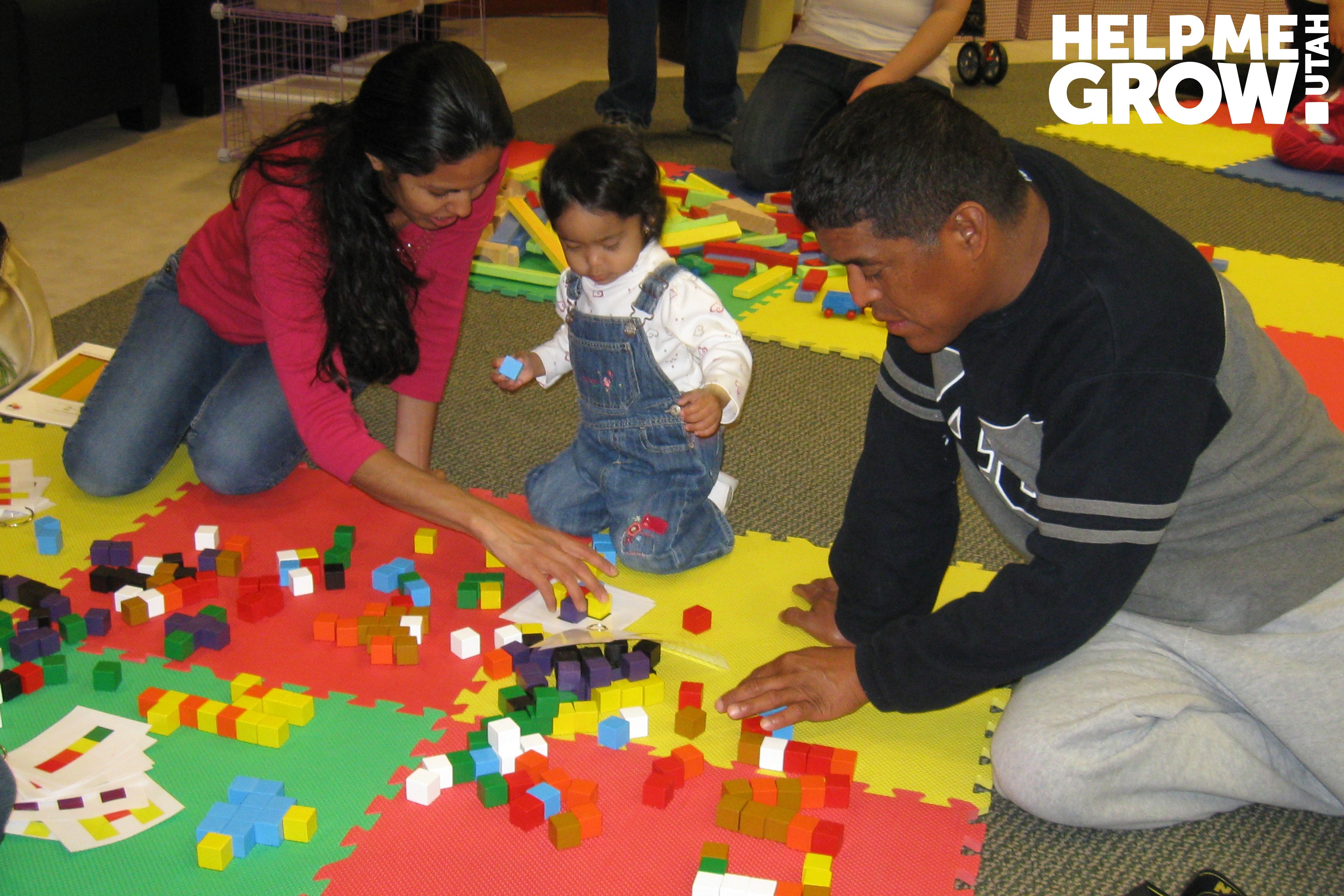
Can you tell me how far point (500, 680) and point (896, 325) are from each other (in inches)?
33.6

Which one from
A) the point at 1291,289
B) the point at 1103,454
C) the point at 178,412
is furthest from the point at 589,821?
the point at 1291,289

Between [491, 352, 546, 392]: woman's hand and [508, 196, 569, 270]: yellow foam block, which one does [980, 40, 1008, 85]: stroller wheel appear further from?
[491, 352, 546, 392]: woman's hand

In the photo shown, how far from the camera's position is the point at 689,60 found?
4.97 metres

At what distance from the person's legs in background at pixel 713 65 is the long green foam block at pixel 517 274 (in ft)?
5.87

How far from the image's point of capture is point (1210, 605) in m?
1.61

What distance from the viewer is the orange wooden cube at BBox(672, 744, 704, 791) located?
1677mm

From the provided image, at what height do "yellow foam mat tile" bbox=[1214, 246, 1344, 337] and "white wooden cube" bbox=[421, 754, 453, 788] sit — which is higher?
"yellow foam mat tile" bbox=[1214, 246, 1344, 337]

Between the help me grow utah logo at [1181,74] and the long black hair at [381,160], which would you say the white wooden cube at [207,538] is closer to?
the long black hair at [381,160]

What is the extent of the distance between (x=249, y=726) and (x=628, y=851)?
1.89 ft

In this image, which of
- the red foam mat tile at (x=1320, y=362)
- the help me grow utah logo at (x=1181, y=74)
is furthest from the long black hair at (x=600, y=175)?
the help me grow utah logo at (x=1181, y=74)

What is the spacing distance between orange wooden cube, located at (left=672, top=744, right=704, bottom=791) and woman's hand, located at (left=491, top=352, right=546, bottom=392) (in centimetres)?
81

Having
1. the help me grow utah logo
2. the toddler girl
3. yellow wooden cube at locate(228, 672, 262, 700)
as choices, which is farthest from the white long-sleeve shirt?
the help me grow utah logo

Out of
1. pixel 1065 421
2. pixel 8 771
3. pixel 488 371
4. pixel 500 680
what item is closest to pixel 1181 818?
pixel 1065 421

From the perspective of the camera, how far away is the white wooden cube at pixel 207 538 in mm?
2148
